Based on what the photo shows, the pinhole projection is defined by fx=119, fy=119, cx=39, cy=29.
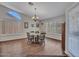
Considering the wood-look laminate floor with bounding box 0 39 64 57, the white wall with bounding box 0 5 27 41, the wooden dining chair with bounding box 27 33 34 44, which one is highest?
the white wall with bounding box 0 5 27 41

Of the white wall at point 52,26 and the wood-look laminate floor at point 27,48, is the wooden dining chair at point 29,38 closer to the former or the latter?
the wood-look laminate floor at point 27,48

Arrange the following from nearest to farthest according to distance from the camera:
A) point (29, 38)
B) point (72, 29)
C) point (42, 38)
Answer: point (72, 29) < point (42, 38) < point (29, 38)

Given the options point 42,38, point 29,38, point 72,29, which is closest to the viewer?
point 72,29

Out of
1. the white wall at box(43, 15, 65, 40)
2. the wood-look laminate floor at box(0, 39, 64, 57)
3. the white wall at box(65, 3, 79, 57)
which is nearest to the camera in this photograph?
the white wall at box(65, 3, 79, 57)

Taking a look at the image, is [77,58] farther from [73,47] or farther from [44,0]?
[44,0]

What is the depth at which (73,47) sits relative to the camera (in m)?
2.95

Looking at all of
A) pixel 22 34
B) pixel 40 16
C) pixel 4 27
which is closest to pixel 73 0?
pixel 40 16

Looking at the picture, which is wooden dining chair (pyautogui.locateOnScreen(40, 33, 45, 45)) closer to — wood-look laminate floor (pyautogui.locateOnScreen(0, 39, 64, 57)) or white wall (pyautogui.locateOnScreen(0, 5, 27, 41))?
wood-look laminate floor (pyautogui.locateOnScreen(0, 39, 64, 57))

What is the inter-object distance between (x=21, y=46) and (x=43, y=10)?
46.0 inches

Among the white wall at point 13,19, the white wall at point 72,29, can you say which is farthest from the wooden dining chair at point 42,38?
the white wall at point 72,29

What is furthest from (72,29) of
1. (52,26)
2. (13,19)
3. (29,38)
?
(13,19)

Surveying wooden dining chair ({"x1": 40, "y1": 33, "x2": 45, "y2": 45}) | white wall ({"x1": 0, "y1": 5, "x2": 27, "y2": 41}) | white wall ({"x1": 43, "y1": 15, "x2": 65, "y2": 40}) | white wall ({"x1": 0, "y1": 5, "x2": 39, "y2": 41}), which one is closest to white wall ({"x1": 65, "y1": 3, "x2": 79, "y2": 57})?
white wall ({"x1": 43, "y1": 15, "x2": 65, "y2": 40})

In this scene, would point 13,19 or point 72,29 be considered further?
point 13,19

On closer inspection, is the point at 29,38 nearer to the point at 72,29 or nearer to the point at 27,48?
the point at 27,48
